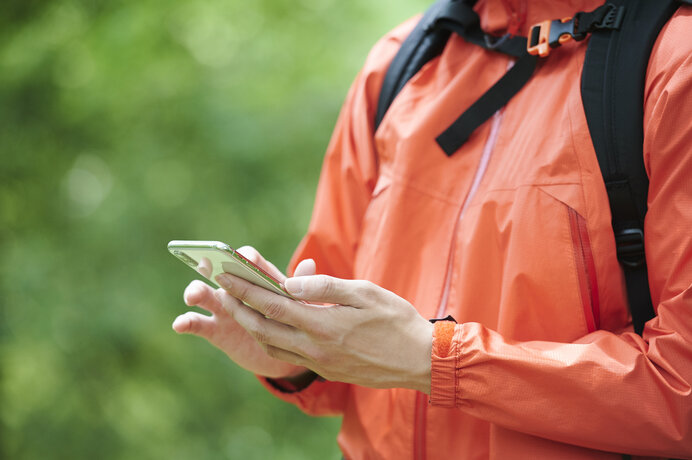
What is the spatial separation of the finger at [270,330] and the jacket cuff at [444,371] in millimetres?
274

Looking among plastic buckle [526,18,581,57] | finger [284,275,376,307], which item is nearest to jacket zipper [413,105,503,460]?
plastic buckle [526,18,581,57]

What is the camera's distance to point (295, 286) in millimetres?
1146

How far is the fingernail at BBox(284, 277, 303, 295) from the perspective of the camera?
3.75ft

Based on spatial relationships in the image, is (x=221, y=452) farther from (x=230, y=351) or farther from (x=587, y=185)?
(x=587, y=185)

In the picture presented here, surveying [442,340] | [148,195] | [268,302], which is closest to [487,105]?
[442,340]

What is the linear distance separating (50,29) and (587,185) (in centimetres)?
320

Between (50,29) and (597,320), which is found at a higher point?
(50,29)

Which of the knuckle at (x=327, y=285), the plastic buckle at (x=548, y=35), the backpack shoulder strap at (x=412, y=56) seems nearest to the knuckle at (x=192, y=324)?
the knuckle at (x=327, y=285)

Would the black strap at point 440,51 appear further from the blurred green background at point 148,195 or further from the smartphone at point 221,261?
the blurred green background at point 148,195

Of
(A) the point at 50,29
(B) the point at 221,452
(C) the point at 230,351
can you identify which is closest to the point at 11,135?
(A) the point at 50,29

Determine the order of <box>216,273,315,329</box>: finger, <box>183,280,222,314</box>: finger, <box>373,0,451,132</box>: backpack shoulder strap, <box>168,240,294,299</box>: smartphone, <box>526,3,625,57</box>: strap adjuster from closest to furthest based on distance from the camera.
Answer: <box>168,240,294,299</box>: smartphone < <box>216,273,315,329</box>: finger < <box>526,3,625,57</box>: strap adjuster < <box>183,280,222,314</box>: finger < <box>373,0,451,132</box>: backpack shoulder strap

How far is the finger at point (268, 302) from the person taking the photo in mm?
1181

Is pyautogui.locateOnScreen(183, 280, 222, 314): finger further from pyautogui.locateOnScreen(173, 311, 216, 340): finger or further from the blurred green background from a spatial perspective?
the blurred green background

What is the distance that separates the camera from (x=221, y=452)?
3381mm
